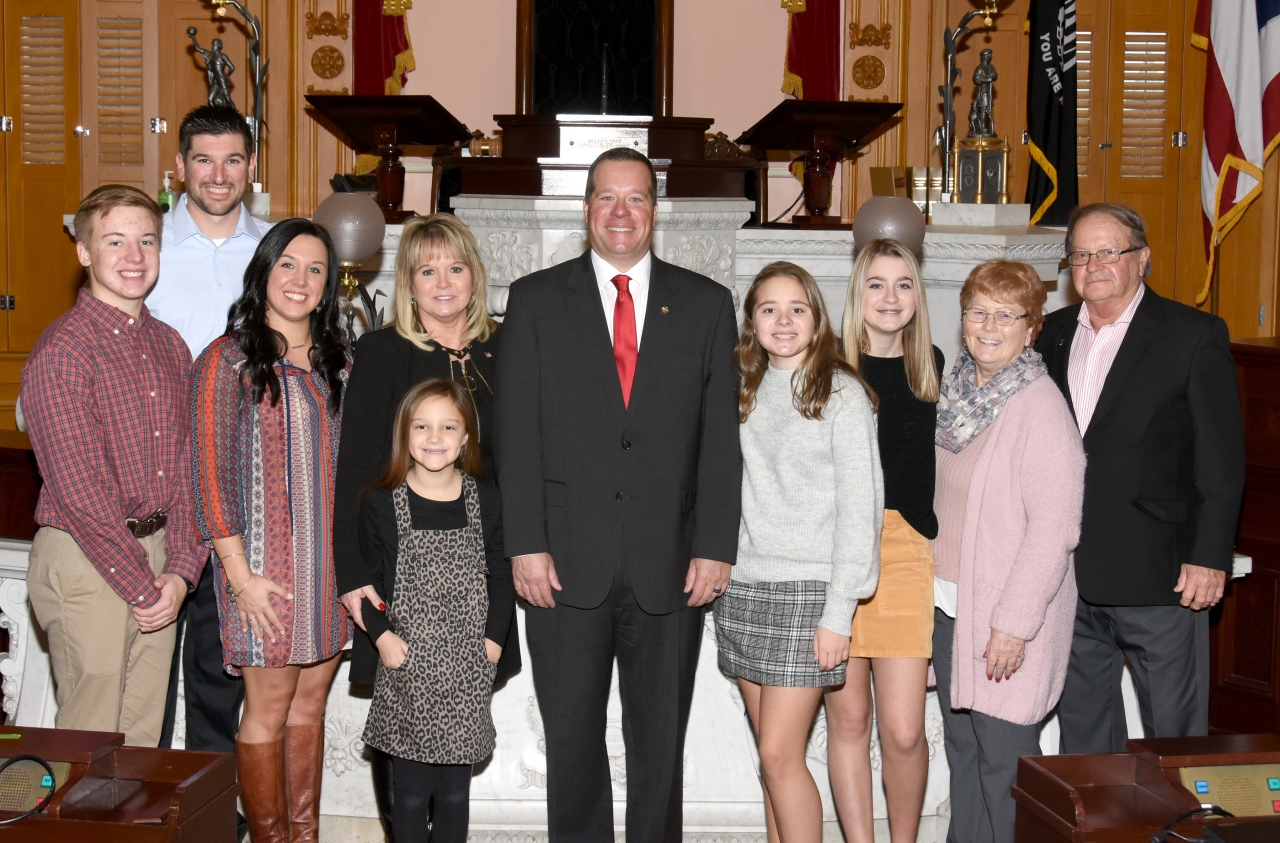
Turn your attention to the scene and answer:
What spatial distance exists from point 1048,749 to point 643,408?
5.21 ft

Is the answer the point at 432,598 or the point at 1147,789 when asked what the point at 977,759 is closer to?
the point at 1147,789

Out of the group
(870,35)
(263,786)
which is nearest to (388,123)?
(263,786)

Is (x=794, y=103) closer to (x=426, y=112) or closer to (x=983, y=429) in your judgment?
(x=426, y=112)

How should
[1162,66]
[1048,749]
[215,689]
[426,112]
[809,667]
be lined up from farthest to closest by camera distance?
[1162,66] < [426,112] < [1048,749] < [215,689] < [809,667]

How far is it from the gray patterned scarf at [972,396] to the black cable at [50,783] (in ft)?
5.59

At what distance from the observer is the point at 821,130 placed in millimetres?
4816

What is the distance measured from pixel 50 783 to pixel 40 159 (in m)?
6.68

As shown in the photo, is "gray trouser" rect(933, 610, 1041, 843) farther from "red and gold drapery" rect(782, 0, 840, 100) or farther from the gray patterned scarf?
"red and gold drapery" rect(782, 0, 840, 100)

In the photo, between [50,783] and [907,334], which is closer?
[50,783]

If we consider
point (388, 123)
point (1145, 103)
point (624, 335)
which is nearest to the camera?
point (624, 335)

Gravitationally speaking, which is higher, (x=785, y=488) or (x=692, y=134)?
(x=692, y=134)

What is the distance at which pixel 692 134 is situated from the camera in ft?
15.3

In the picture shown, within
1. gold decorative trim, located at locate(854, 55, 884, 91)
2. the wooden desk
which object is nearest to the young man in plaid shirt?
the wooden desk

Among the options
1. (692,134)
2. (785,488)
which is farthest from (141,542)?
(692,134)
